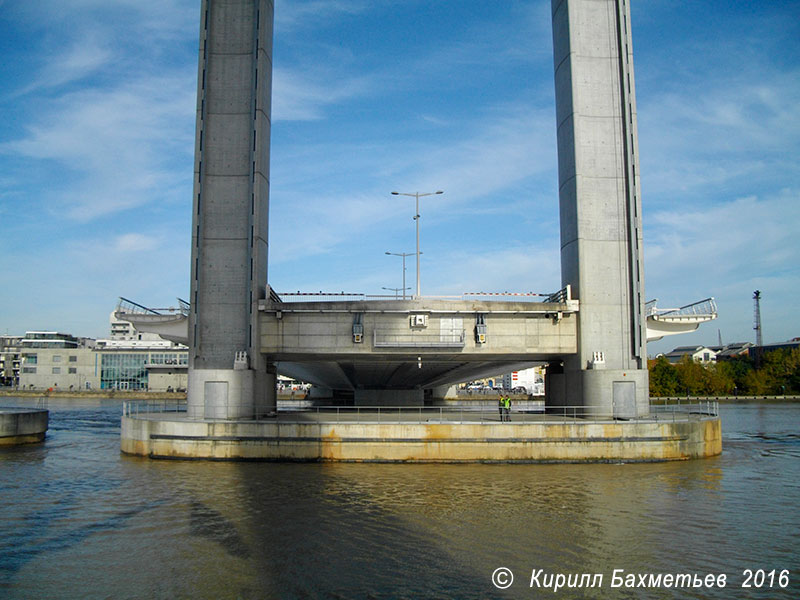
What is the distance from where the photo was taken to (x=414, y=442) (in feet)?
118

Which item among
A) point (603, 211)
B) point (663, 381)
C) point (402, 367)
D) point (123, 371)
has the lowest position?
point (663, 381)

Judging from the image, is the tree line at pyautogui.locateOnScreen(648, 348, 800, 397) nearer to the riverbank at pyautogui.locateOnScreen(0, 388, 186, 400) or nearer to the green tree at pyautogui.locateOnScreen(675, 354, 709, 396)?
the green tree at pyautogui.locateOnScreen(675, 354, 709, 396)

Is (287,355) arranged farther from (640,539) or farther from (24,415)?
(640,539)

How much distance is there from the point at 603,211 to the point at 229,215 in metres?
22.7

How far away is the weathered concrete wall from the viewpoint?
1409 inches

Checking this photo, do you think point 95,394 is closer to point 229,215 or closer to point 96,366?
point 96,366

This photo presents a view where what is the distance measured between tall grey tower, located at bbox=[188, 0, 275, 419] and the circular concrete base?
44.3 ft

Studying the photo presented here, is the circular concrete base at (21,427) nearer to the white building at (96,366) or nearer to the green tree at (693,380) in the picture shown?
the white building at (96,366)

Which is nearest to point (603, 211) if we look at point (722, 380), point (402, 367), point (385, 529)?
point (402, 367)

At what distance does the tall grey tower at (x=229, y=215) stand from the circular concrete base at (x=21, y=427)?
13.5m

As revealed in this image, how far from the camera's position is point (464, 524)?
22516 millimetres

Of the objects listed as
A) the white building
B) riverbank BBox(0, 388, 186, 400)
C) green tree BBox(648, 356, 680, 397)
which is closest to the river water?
green tree BBox(648, 356, 680, 397)

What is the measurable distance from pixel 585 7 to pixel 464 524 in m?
34.7

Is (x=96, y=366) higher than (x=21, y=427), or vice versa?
(x=96, y=366)
